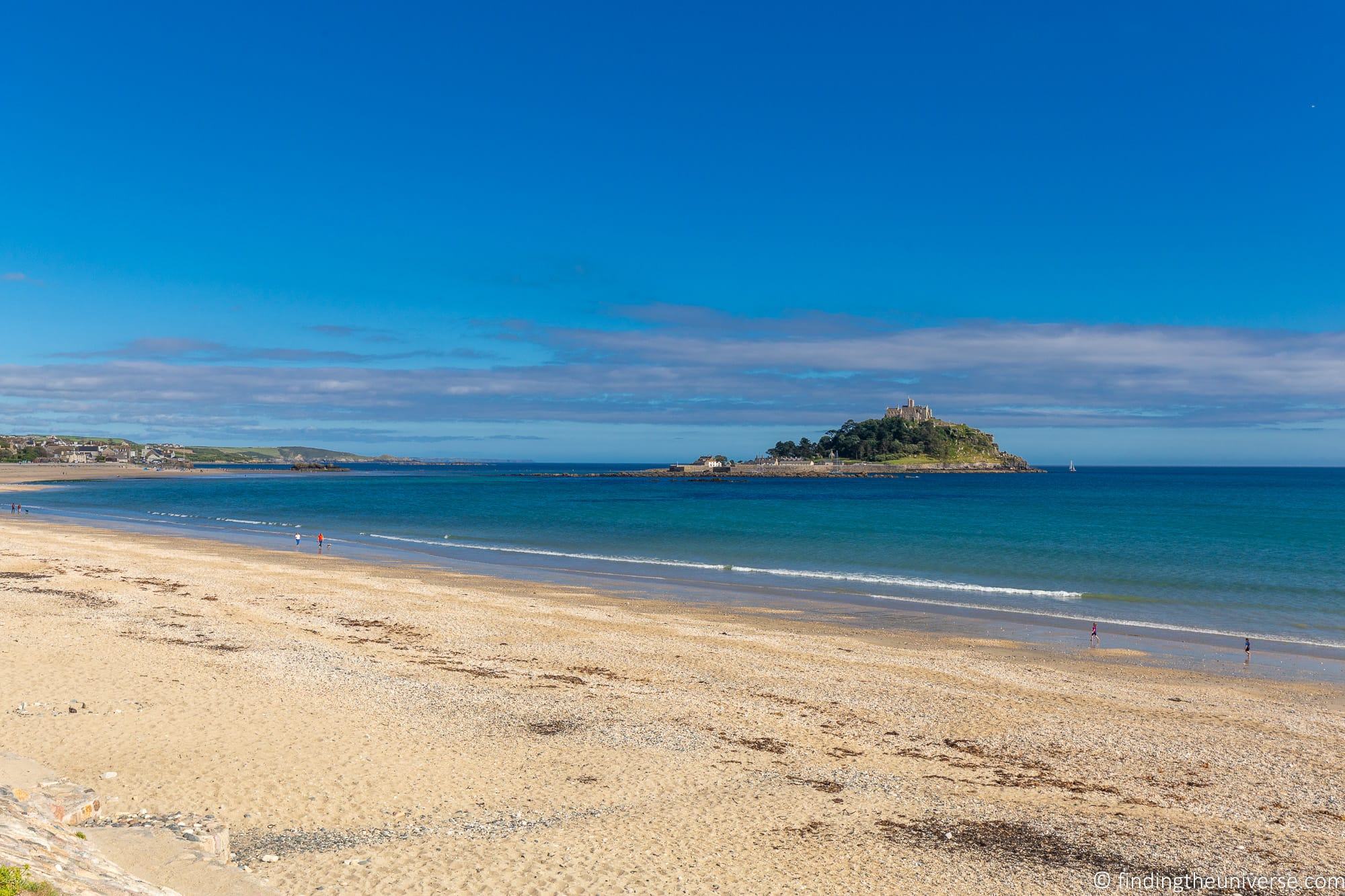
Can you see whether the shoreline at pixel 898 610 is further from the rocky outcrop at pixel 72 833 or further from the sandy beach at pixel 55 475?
the sandy beach at pixel 55 475

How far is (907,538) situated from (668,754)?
38.0 metres

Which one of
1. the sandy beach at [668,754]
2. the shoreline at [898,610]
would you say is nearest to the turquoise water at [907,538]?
the shoreline at [898,610]

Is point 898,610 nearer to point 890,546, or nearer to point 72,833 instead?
point 890,546

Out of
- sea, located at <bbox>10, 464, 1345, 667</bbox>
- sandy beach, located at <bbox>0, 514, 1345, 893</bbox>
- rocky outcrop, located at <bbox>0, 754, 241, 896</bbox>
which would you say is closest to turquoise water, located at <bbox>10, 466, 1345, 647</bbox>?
sea, located at <bbox>10, 464, 1345, 667</bbox>

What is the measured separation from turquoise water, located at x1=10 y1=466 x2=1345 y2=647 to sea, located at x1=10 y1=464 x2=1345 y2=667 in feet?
0.65

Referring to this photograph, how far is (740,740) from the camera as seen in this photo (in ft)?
38.3

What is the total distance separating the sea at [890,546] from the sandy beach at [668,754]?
300 inches

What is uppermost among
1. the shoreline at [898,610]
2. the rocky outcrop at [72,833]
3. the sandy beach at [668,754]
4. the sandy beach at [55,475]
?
the rocky outcrop at [72,833]

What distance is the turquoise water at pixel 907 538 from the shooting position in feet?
89.5

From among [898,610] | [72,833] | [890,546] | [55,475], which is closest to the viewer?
[72,833]

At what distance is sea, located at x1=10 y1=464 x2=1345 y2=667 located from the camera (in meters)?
25.4

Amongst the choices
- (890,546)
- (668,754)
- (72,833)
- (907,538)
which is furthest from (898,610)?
(907,538)

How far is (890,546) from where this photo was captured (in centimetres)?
4259

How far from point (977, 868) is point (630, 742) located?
16.3ft
